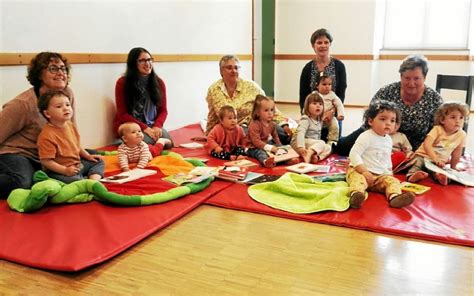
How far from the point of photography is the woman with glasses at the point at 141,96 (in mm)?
3564

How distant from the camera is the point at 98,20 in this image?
3.53 meters

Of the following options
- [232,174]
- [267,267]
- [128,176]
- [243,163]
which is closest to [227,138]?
[243,163]

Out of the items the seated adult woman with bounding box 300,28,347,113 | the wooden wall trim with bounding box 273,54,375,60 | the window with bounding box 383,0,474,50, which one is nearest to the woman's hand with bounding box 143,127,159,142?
the seated adult woman with bounding box 300,28,347,113

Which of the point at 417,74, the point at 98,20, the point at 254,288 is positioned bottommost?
the point at 254,288

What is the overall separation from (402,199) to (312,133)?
1.30 m

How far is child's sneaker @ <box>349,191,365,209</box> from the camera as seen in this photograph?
2221 mm

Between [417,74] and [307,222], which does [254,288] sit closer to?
[307,222]

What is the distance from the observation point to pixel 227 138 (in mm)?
3453

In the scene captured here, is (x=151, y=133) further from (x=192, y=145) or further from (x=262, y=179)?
(x=262, y=179)

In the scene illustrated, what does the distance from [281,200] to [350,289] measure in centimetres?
89

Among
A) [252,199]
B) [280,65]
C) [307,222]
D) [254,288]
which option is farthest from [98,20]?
[280,65]

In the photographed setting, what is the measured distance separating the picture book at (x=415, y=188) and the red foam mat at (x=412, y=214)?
0.13ft

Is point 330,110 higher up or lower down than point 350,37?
lower down

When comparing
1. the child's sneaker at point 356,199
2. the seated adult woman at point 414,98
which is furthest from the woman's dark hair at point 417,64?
the child's sneaker at point 356,199
